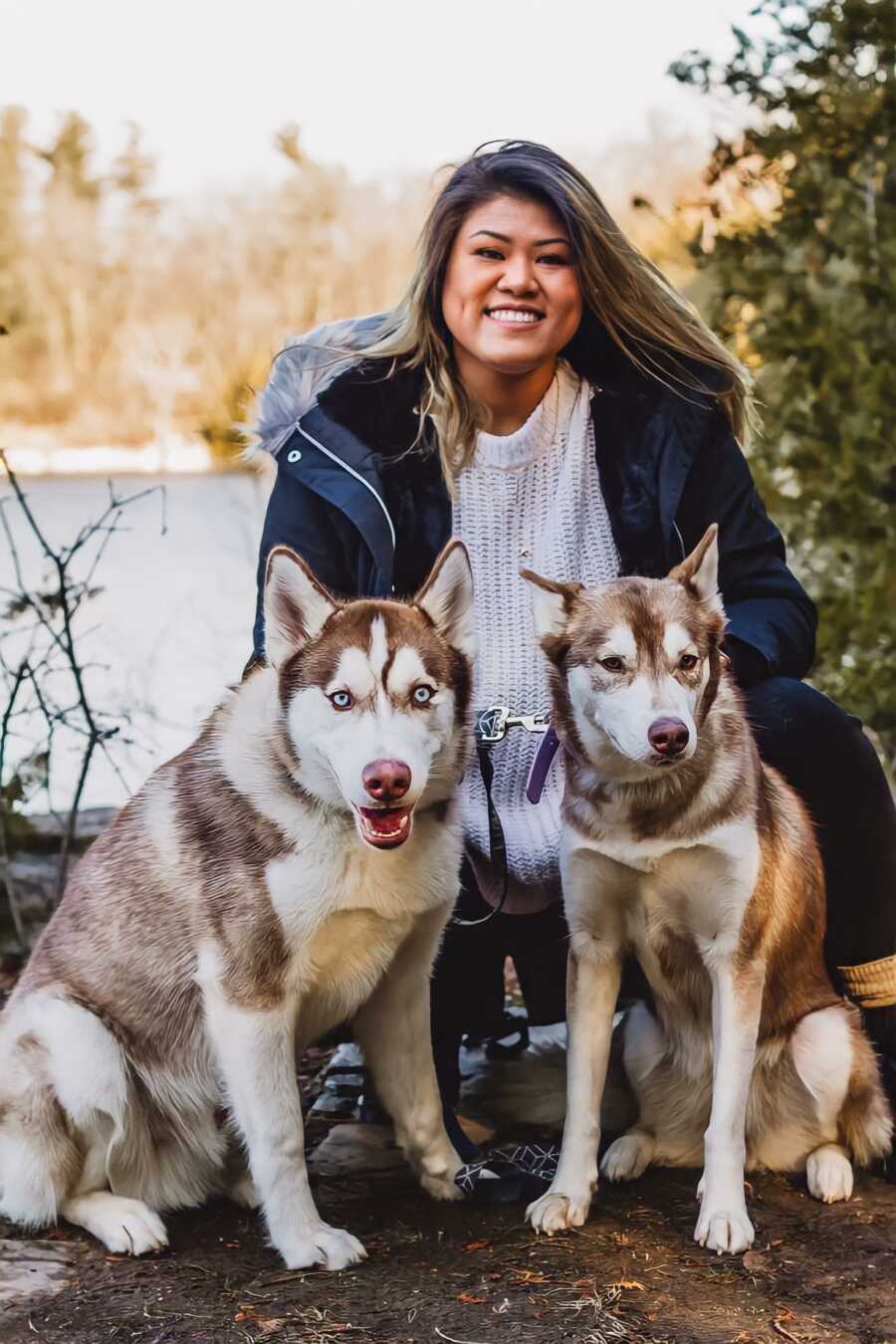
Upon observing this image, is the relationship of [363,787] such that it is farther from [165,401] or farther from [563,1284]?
[165,401]

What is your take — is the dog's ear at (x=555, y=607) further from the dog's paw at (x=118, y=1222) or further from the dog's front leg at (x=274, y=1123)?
the dog's paw at (x=118, y=1222)

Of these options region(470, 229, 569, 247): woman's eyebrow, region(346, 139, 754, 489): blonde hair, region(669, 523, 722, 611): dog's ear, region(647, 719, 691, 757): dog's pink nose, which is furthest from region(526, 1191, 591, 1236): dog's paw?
region(470, 229, 569, 247): woman's eyebrow

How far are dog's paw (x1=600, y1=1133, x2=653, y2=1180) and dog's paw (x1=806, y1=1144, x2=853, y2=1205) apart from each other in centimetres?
35

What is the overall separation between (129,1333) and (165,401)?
13001 millimetres

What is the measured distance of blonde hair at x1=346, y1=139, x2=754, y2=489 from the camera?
344 cm

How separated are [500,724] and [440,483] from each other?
0.60 meters

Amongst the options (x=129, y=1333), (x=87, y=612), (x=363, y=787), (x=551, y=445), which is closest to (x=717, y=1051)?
(x=363, y=787)

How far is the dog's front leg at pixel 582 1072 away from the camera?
2969mm

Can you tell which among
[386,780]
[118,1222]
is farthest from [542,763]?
[118,1222]

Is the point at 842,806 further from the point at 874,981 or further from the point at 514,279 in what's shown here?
the point at 514,279

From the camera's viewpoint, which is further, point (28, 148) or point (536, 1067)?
point (28, 148)

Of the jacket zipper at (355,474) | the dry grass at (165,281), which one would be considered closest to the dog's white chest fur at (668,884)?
the jacket zipper at (355,474)

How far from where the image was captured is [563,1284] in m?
2.74

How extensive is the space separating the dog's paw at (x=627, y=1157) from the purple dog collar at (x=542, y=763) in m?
0.79
